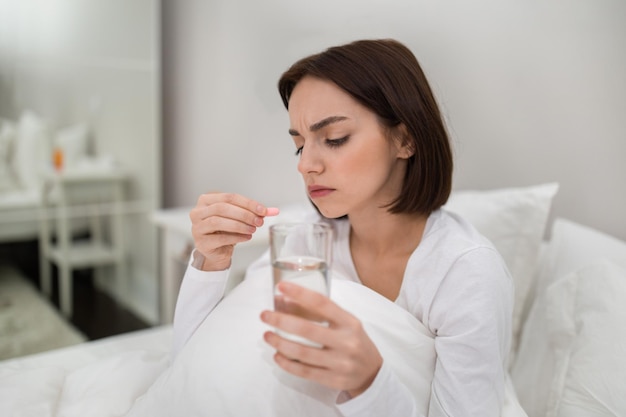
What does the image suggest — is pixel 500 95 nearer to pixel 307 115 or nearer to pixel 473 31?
pixel 473 31

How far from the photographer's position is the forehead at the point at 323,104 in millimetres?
723

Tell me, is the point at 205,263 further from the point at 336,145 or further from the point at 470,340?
the point at 470,340

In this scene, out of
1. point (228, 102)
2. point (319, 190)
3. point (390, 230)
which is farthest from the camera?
point (228, 102)

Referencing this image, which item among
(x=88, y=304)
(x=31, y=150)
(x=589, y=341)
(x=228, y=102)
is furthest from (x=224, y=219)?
(x=88, y=304)

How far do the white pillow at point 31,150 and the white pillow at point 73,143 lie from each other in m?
0.05

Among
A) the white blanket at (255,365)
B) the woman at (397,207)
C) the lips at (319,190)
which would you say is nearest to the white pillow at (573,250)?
the woman at (397,207)

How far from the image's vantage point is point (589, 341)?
83 centimetres

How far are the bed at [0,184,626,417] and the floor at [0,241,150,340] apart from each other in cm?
116

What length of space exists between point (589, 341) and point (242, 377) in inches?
23.5

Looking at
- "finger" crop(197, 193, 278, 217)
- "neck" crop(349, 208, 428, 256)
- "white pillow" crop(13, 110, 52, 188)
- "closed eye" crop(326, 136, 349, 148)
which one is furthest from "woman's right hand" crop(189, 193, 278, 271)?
"white pillow" crop(13, 110, 52, 188)

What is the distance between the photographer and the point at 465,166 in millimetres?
1248

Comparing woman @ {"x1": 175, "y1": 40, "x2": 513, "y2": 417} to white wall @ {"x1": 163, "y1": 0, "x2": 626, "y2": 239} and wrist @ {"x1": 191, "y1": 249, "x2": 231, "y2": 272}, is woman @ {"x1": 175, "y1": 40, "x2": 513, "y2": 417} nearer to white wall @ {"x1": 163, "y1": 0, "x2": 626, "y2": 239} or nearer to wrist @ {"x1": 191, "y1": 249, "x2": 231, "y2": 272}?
wrist @ {"x1": 191, "y1": 249, "x2": 231, "y2": 272}

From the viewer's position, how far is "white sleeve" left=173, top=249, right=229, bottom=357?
0.83 m

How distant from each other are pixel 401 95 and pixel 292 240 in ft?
1.05
